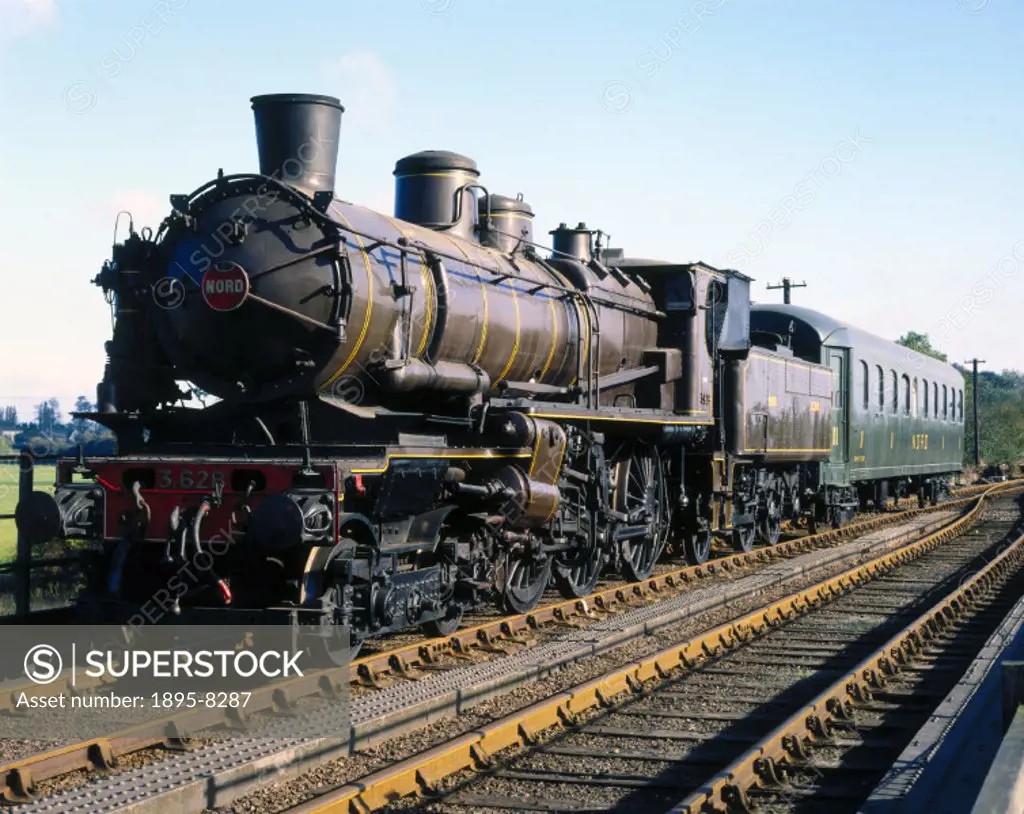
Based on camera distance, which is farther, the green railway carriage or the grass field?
the green railway carriage

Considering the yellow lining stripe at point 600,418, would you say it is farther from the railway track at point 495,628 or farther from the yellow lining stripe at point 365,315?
the yellow lining stripe at point 365,315

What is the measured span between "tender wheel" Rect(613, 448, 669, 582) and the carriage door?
7847 millimetres

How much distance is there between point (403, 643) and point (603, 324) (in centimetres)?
437

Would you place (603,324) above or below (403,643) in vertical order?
above

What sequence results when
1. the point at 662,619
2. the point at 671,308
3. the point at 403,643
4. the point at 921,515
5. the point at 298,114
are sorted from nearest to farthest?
the point at 298,114 < the point at 403,643 < the point at 662,619 < the point at 671,308 < the point at 921,515

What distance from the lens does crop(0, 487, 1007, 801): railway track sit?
5.80 meters

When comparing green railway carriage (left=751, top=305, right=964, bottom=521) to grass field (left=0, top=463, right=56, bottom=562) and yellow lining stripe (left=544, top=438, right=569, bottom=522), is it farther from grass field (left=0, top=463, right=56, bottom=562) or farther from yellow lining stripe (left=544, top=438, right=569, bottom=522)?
grass field (left=0, top=463, right=56, bottom=562)

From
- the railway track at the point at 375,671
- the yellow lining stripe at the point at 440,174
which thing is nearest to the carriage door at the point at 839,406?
the railway track at the point at 375,671

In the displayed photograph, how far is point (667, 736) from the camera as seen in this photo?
23.5ft

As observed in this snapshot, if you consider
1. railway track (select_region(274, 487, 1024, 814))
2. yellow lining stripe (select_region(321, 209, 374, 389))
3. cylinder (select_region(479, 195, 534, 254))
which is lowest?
railway track (select_region(274, 487, 1024, 814))

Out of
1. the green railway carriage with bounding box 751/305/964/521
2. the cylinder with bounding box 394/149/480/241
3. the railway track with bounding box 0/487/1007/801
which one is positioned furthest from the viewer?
the green railway carriage with bounding box 751/305/964/521

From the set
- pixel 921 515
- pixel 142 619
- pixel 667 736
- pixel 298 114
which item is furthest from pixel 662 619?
pixel 921 515

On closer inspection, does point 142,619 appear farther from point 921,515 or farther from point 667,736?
point 921,515

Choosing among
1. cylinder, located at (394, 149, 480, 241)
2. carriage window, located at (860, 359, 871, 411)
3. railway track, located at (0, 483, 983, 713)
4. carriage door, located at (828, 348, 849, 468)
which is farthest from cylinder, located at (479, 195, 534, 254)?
carriage window, located at (860, 359, 871, 411)
